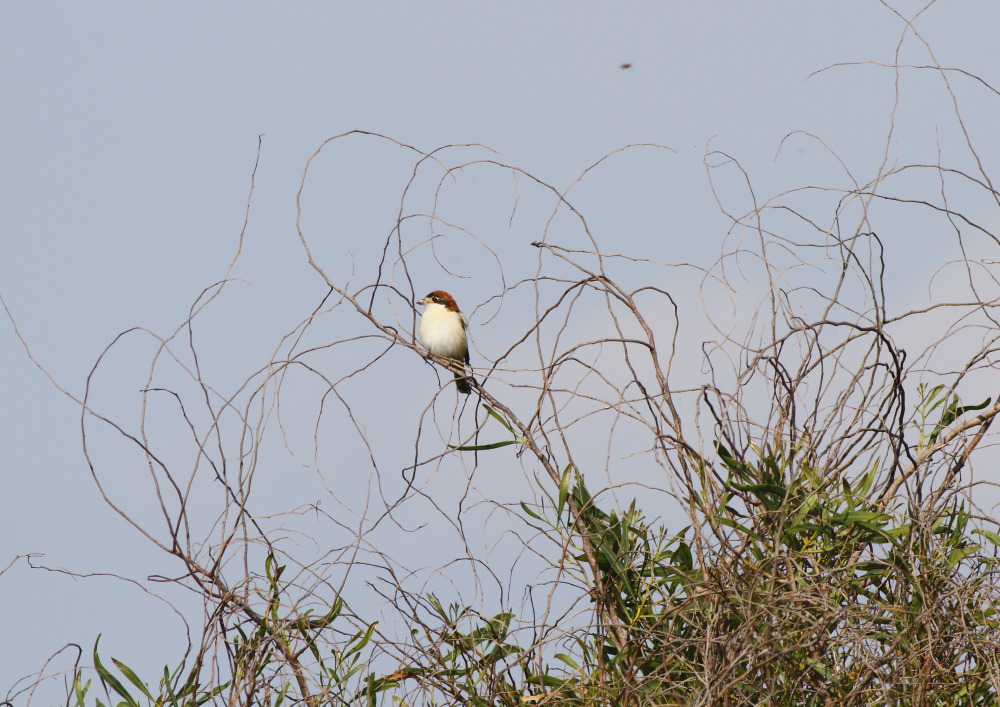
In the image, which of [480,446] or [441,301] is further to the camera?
[441,301]

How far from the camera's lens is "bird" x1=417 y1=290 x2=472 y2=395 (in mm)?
6359

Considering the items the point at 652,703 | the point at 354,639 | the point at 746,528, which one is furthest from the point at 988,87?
the point at 354,639

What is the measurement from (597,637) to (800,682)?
537 mm

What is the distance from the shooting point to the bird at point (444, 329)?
20.9 ft

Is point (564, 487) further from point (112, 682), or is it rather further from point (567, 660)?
point (112, 682)

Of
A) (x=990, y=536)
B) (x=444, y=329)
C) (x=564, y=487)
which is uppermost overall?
(x=444, y=329)

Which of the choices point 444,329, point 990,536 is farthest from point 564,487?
point 444,329

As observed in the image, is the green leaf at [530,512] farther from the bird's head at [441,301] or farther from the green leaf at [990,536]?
the bird's head at [441,301]

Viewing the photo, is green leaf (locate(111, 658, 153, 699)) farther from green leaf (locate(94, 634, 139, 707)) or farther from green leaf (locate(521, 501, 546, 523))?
green leaf (locate(521, 501, 546, 523))

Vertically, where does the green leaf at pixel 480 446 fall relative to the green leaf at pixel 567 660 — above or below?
above

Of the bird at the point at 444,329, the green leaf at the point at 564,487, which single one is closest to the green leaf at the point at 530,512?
the green leaf at the point at 564,487

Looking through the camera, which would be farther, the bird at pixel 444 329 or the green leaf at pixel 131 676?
the bird at pixel 444 329

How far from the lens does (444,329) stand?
20.9 ft

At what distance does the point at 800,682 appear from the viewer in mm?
3080
